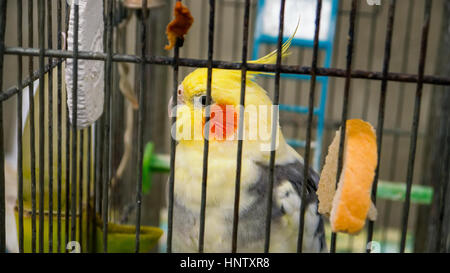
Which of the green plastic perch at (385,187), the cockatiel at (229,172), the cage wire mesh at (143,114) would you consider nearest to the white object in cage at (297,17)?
the cage wire mesh at (143,114)

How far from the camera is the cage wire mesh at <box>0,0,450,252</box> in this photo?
25.6 inches

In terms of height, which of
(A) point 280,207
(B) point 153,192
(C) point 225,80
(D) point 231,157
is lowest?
(B) point 153,192

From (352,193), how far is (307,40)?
133cm

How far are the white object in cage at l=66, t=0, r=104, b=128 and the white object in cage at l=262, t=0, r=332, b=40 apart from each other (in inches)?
41.1

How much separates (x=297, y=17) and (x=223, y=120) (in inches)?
38.7

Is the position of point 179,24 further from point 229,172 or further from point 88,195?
point 88,195

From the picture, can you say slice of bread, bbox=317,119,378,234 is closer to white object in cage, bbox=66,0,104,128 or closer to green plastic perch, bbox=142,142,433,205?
white object in cage, bbox=66,0,104,128

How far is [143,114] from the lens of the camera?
68 centimetres

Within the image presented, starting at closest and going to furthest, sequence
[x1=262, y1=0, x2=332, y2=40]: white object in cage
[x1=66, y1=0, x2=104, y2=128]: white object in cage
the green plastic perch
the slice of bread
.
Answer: the slice of bread, [x1=66, y1=0, x2=104, y2=128]: white object in cage, the green plastic perch, [x1=262, y1=0, x2=332, y2=40]: white object in cage

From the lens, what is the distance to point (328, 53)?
5.95 feet

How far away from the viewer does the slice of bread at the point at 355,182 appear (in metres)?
0.59

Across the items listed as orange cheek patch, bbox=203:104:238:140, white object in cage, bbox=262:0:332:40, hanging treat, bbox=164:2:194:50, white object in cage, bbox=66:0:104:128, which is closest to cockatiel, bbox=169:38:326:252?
orange cheek patch, bbox=203:104:238:140
